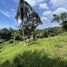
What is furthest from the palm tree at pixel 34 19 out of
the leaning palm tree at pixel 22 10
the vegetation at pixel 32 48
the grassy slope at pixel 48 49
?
the grassy slope at pixel 48 49

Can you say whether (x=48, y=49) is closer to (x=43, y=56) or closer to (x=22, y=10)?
(x=43, y=56)

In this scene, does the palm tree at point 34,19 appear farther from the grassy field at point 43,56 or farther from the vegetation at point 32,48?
the grassy field at point 43,56

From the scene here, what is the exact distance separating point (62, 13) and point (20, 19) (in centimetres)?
3128

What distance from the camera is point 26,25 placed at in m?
58.6

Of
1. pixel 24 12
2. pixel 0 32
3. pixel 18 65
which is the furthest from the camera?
pixel 0 32

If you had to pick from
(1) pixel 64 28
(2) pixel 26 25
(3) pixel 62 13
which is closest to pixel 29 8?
(2) pixel 26 25

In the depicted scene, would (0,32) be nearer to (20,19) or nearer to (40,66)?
(20,19)

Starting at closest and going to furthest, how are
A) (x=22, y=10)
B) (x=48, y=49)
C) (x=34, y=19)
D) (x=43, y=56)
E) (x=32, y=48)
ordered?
(x=43, y=56) → (x=48, y=49) → (x=32, y=48) → (x=22, y=10) → (x=34, y=19)

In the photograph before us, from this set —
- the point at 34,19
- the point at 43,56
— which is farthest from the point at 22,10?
the point at 43,56

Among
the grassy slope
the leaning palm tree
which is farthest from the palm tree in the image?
the grassy slope

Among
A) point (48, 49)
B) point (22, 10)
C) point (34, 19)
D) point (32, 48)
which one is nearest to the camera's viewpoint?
point (48, 49)

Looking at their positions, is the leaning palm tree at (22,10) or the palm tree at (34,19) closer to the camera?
the leaning palm tree at (22,10)

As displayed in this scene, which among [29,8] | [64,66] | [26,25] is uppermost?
[29,8]

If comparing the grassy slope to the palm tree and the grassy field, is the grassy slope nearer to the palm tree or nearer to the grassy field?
the grassy field
